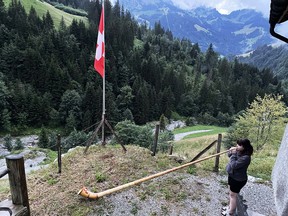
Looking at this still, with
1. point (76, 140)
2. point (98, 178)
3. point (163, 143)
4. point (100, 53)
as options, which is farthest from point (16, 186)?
point (76, 140)

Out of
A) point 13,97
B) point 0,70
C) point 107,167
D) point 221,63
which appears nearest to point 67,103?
point 13,97

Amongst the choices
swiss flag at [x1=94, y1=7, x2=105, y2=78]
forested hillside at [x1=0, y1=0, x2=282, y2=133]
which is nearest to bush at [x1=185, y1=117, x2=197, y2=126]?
forested hillside at [x1=0, y1=0, x2=282, y2=133]

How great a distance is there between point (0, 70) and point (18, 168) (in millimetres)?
81448

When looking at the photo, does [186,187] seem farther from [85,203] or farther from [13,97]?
[13,97]

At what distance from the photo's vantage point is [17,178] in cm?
512

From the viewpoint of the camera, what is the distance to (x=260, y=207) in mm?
8203

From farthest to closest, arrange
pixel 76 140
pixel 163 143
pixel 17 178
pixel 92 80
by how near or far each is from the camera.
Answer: pixel 92 80 → pixel 76 140 → pixel 163 143 → pixel 17 178

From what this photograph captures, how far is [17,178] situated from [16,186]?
225 millimetres

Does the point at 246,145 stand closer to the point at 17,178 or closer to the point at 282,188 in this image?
the point at 282,188

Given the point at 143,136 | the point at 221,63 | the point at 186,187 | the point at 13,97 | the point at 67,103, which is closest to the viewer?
the point at 186,187

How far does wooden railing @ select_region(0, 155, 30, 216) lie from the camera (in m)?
5.03

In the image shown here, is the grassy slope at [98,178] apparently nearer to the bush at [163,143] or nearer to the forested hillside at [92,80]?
the bush at [163,143]

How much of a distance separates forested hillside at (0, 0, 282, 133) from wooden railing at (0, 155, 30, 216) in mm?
61765

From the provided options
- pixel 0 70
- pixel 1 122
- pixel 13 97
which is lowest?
pixel 1 122
